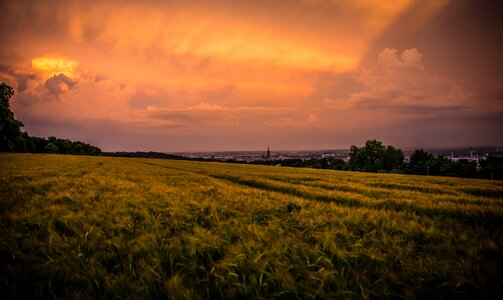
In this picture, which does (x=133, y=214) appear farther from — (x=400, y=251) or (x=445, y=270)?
(x=445, y=270)

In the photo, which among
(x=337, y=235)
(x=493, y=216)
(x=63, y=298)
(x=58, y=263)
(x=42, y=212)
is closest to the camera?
(x=63, y=298)

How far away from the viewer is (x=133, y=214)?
4.71m

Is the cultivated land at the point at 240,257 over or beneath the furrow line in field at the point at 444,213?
over

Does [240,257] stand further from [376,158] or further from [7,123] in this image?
[376,158]

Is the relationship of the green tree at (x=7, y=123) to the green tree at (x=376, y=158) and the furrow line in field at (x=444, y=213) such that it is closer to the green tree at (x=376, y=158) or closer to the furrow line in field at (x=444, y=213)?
the furrow line in field at (x=444, y=213)

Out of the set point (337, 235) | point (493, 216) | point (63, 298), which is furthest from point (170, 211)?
point (493, 216)

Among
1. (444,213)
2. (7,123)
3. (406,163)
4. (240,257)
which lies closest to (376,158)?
(406,163)

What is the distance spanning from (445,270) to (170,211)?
4.58 m

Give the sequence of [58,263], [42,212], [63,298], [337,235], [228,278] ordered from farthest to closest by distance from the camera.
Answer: [42,212] < [337,235] < [58,263] < [228,278] < [63,298]

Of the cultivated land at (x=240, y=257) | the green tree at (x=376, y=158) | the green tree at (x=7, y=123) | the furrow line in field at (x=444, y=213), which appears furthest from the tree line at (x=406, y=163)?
the green tree at (x=7, y=123)

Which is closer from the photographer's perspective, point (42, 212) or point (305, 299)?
point (305, 299)

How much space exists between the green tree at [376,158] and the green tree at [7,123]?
96.7m

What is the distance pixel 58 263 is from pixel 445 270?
4.17 m

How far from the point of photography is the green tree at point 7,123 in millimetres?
42969
